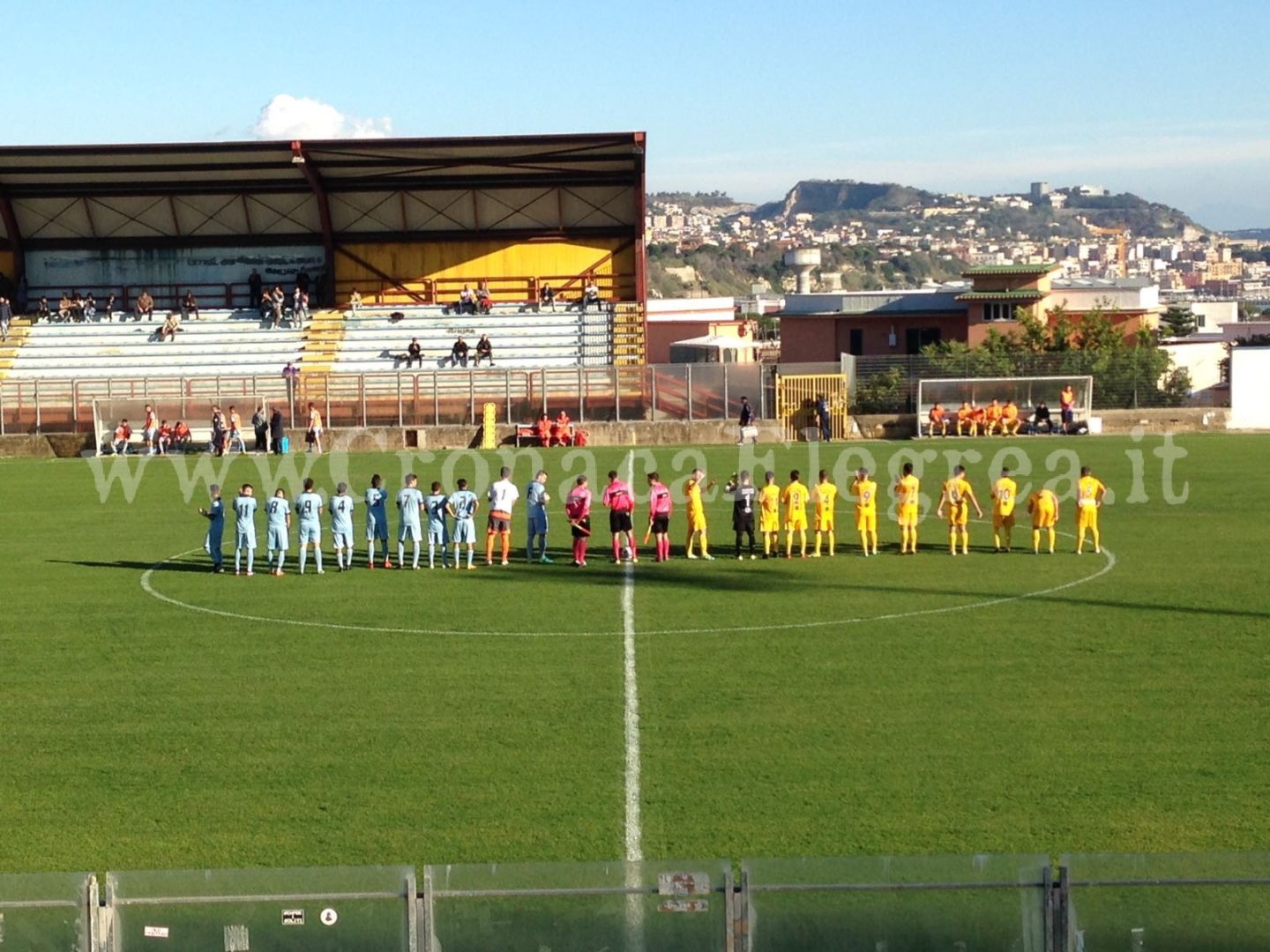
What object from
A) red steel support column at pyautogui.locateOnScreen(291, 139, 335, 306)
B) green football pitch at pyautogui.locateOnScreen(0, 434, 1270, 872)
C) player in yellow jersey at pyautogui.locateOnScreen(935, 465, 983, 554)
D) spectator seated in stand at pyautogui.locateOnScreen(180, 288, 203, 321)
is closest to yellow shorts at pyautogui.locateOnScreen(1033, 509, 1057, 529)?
green football pitch at pyautogui.locateOnScreen(0, 434, 1270, 872)

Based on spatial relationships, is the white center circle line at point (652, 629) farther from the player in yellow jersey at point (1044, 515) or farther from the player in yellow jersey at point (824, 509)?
the player in yellow jersey at point (824, 509)

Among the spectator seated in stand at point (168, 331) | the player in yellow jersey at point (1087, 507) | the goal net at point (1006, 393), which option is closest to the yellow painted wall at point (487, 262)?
the spectator seated in stand at point (168, 331)

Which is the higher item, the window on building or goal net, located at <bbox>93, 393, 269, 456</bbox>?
the window on building

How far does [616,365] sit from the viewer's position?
49.6 meters

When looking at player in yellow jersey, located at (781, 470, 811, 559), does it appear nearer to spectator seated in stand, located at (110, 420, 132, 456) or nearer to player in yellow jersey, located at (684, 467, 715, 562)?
player in yellow jersey, located at (684, 467, 715, 562)

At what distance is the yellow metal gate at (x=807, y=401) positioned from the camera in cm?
4853

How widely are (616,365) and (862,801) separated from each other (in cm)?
3649

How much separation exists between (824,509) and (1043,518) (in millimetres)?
3394

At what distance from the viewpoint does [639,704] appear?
17.1 meters

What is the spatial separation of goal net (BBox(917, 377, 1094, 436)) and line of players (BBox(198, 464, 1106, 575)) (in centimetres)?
2176

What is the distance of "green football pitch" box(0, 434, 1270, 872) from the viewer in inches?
517

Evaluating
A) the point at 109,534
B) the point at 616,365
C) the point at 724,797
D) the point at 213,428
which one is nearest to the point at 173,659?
the point at 724,797

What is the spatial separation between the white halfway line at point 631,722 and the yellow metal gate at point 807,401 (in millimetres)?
23471

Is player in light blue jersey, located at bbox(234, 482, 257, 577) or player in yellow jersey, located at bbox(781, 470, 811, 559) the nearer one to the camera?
player in light blue jersey, located at bbox(234, 482, 257, 577)
